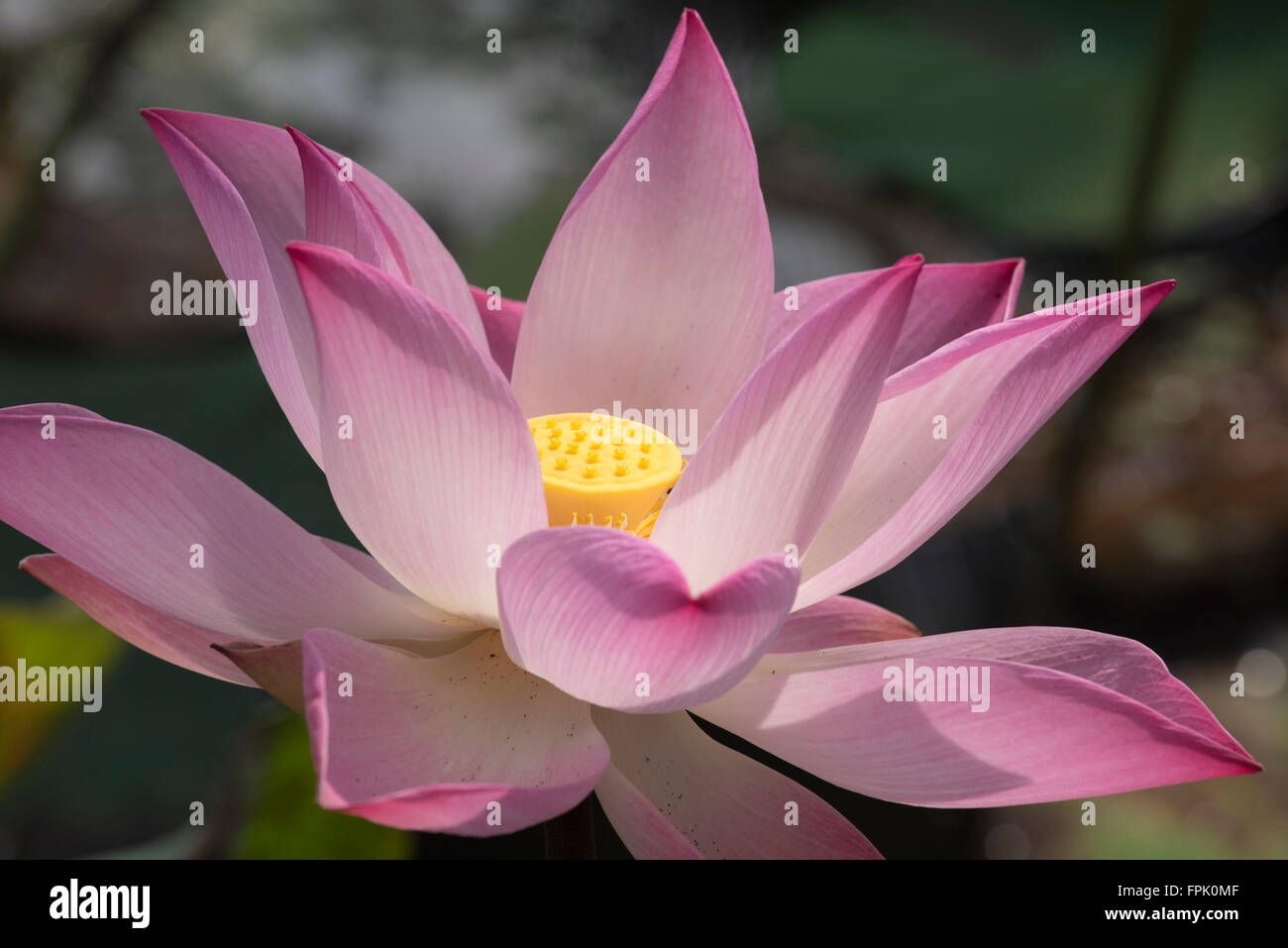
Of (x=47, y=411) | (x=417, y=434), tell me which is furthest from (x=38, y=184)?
(x=417, y=434)

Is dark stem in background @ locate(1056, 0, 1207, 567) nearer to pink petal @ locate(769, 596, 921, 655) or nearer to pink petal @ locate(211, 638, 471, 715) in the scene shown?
pink petal @ locate(769, 596, 921, 655)

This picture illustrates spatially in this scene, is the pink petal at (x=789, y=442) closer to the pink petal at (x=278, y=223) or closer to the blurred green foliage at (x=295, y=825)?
the pink petal at (x=278, y=223)

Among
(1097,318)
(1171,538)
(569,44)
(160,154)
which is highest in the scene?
(569,44)

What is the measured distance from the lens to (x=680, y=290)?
0.57 metres

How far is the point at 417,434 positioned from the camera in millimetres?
399

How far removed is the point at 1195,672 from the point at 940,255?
34.6 inches

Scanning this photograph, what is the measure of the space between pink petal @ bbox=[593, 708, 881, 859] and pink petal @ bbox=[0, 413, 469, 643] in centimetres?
12

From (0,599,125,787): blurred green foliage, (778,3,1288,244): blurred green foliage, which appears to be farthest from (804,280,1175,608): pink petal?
(778,3,1288,244): blurred green foliage

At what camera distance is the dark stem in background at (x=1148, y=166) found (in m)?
1.17

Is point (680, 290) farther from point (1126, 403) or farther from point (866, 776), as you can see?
point (1126, 403)

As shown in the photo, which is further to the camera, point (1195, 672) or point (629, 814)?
point (1195, 672)

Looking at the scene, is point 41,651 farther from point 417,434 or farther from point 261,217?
point 417,434

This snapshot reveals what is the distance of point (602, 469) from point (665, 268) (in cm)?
12
